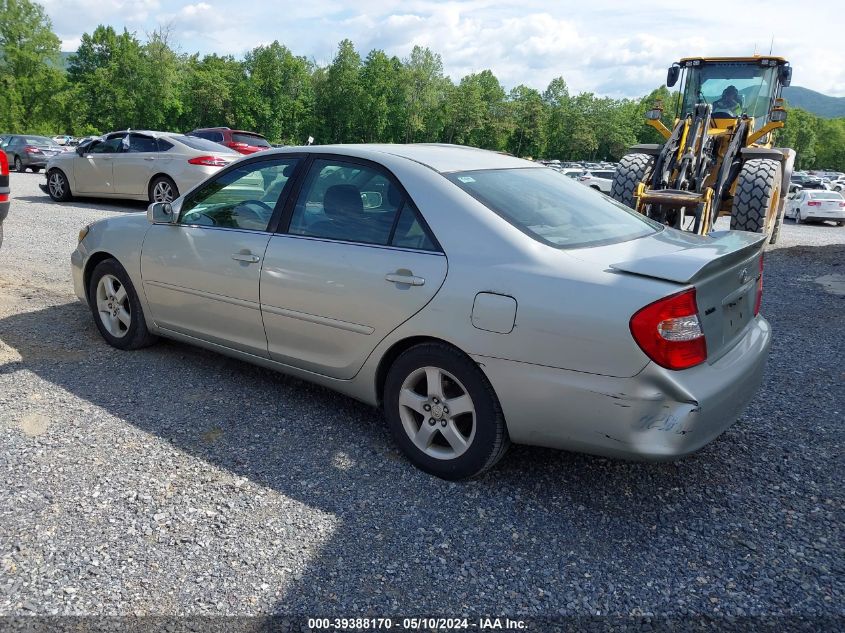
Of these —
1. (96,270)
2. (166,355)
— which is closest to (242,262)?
(166,355)

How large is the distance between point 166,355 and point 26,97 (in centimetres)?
7264

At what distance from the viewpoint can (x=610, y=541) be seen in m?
2.94

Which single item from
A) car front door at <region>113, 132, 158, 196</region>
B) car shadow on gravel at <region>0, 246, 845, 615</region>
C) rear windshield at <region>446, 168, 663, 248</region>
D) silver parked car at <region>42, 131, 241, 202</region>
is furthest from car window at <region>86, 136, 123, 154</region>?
rear windshield at <region>446, 168, 663, 248</region>

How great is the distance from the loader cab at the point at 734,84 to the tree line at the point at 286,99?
46462 mm

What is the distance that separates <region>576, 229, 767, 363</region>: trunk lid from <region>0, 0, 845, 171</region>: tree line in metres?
56.6

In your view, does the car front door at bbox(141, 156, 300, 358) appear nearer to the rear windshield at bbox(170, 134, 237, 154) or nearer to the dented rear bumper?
the dented rear bumper

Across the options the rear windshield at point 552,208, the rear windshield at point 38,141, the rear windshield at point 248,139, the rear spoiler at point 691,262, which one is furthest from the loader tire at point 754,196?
the rear windshield at point 38,141

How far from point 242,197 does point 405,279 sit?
4.97 feet

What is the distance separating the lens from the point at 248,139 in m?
17.1

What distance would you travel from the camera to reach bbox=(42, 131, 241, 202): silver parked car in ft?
40.4

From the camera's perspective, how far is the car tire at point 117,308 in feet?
16.0

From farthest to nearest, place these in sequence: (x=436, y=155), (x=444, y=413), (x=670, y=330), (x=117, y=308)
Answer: (x=117, y=308) → (x=436, y=155) → (x=444, y=413) → (x=670, y=330)

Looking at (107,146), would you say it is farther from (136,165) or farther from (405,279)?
(405,279)

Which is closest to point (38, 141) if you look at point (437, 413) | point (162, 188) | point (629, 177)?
point (162, 188)
